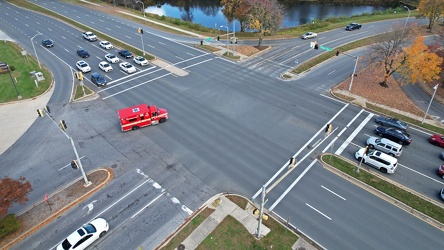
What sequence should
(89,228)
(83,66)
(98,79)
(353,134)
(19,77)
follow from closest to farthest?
(89,228), (353,134), (98,79), (19,77), (83,66)

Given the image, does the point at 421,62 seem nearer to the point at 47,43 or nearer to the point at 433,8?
the point at 433,8

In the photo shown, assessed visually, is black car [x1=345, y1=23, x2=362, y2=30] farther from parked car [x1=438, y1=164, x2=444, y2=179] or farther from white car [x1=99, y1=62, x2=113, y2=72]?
white car [x1=99, y1=62, x2=113, y2=72]

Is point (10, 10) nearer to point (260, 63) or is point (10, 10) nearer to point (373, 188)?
point (260, 63)

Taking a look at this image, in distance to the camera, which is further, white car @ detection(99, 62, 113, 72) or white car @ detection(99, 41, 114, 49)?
white car @ detection(99, 41, 114, 49)

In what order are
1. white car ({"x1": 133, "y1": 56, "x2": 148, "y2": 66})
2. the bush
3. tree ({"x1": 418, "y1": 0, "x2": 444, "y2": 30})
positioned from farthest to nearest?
tree ({"x1": 418, "y1": 0, "x2": 444, "y2": 30})
white car ({"x1": 133, "y1": 56, "x2": 148, "y2": 66})
the bush

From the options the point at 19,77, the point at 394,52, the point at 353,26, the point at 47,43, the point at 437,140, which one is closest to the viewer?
the point at 437,140

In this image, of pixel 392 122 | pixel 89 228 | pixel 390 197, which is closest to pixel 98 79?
pixel 89 228

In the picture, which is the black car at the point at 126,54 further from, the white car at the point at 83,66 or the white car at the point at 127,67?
the white car at the point at 83,66

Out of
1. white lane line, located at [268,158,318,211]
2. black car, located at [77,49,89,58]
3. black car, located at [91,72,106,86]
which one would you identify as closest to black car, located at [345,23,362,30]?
white lane line, located at [268,158,318,211]
